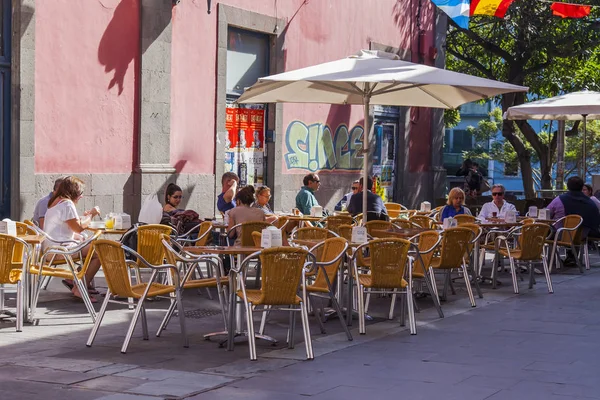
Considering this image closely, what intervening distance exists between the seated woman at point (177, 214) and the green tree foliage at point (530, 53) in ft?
52.6

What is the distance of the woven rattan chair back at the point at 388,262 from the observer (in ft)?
31.8

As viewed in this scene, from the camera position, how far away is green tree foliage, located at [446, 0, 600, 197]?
27.0 m

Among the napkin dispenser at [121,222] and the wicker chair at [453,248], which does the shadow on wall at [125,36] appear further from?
the wicker chair at [453,248]

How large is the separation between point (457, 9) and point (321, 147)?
4.42 m

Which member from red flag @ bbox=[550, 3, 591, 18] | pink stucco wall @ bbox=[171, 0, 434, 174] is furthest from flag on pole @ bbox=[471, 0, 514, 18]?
pink stucco wall @ bbox=[171, 0, 434, 174]

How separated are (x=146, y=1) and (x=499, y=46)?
15.4 metres

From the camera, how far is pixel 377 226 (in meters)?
12.1

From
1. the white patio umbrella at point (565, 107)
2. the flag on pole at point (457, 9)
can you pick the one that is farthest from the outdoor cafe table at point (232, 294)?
the white patio umbrella at point (565, 107)

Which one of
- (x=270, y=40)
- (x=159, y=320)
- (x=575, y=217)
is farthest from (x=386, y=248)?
(x=270, y=40)

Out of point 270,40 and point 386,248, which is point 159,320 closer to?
point 386,248

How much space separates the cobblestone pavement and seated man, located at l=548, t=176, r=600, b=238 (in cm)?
486

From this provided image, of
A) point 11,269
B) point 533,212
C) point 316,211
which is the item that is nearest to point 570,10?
point 533,212

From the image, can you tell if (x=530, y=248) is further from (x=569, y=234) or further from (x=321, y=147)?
(x=321, y=147)

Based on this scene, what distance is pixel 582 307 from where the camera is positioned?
11.7 metres
